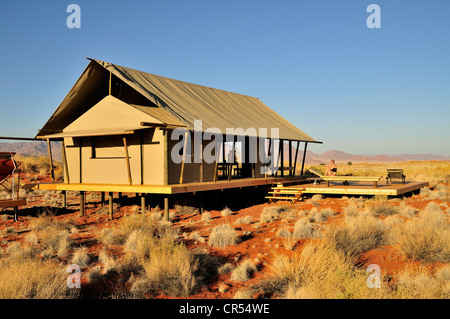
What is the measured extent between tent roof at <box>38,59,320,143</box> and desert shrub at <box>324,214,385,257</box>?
22.7 feet

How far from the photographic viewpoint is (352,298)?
5.41m

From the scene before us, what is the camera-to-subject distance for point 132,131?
12.9m

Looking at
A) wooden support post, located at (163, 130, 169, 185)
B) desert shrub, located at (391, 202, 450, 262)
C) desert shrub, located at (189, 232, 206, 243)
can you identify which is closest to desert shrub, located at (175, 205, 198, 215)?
wooden support post, located at (163, 130, 169, 185)

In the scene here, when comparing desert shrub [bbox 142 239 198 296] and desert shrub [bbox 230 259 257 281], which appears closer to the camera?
desert shrub [bbox 142 239 198 296]

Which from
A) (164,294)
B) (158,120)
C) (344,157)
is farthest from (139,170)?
(344,157)

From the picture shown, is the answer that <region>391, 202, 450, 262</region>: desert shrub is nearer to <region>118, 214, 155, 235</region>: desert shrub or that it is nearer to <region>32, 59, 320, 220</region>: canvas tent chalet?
<region>118, 214, 155, 235</region>: desert shrub

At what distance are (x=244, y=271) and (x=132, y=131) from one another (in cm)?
752

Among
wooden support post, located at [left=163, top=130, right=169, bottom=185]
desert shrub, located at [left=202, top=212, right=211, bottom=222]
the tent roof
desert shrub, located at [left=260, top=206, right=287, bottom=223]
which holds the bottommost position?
desert shrub, located at [left=202, top=212, right=211, bottom=222]

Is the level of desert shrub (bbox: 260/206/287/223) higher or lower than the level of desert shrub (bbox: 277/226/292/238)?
lower

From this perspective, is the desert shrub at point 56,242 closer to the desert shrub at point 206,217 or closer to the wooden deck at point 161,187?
the wooden deck at point 161,187

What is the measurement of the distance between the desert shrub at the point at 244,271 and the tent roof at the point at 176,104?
724cm

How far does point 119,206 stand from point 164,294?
36.3ft

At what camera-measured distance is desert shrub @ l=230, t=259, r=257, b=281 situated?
698 cm

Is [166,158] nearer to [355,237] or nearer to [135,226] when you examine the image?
[135,226]
